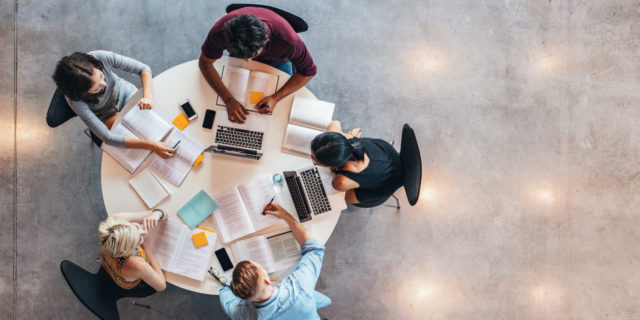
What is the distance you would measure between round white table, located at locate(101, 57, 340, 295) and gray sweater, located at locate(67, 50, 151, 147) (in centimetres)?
15

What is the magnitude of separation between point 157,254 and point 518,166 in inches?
115

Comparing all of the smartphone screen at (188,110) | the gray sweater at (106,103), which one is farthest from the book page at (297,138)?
the gray sweater at (106,103)

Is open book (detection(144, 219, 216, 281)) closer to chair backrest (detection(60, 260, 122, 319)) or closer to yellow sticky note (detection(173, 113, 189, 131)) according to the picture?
chair backrest (detection(60, 260, 122, 319))

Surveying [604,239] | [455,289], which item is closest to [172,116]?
[455,289]

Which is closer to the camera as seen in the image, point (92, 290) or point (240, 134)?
point (92, 290)

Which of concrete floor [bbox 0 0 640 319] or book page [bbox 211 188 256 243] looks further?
concrete floor [bbox 0 0 640 319]

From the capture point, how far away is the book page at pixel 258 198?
2.16m

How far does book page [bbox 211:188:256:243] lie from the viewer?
2.14 meters

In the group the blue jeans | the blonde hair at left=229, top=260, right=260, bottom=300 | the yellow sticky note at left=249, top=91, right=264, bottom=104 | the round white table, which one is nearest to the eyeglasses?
the round white table

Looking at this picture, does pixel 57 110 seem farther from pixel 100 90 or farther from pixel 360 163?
pixel 360 163

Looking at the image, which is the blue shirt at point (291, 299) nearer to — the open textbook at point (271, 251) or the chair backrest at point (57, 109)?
the open textbook at point (271, 251)

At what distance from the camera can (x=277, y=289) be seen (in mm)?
1971

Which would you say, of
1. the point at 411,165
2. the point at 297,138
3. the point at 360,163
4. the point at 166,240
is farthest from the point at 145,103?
the point at 411,165

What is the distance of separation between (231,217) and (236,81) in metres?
0.82
